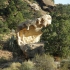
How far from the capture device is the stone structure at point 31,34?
19877 mm

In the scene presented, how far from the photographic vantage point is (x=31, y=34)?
2336 cm

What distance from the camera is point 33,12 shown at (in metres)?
63.2

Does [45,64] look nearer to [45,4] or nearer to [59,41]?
[59,41]

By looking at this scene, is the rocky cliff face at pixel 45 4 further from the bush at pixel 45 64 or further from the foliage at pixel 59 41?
the bush at pixel 45 64

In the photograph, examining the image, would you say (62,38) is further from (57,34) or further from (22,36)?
(22,36)

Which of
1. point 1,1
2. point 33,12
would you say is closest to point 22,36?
point 1,1

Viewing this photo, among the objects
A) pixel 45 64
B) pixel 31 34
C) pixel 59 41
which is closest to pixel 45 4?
pixel 31 34

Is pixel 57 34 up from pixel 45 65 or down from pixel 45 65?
up

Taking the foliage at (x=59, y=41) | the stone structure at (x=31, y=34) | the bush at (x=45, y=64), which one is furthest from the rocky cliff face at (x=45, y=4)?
the bush at (x=45, y=64)

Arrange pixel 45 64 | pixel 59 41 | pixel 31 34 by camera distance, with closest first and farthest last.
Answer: pixel 45 64
pixel 59 41
pixel 31 34

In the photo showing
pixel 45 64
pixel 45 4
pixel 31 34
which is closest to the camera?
pixel 45 64

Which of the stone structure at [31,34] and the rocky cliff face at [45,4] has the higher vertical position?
the stone structure at [31,34]

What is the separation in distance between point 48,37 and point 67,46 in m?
1.53

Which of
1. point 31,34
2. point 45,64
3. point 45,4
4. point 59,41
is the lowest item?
point 45,4
